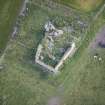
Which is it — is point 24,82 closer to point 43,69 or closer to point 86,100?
point 43,69

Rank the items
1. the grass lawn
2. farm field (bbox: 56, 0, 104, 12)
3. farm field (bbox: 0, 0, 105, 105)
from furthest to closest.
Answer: farm field (bbox: 56, 0, 104, 12) → the grass lawn → farm field (bbox: 0, 0, 105, 105)

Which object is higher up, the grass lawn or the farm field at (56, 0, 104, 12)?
the farm field at (56, 0, 104, 12)

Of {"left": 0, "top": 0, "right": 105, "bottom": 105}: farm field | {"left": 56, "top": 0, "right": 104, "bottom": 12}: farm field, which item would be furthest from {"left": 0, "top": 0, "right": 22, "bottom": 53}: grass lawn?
{"left": 56, "top": 0, "right": 104, "bottom": 12}: farm field

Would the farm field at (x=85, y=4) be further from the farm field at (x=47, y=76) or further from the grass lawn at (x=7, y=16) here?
the grass lawn at (x=7, y=16)

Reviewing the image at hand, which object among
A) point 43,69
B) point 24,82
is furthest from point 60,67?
point 24,82

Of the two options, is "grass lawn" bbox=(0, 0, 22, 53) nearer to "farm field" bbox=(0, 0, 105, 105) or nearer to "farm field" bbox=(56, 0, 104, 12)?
"farm field" bbox=(0, 0, 105, 105)
